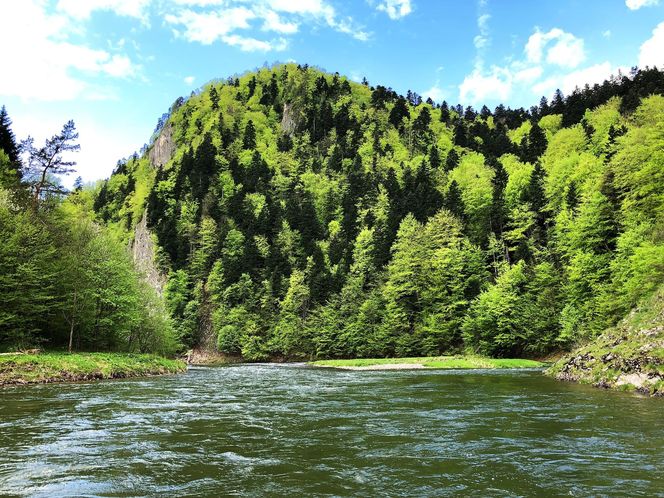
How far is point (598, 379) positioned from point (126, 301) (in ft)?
147

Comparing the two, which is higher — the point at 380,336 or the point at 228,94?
the point at 228,94

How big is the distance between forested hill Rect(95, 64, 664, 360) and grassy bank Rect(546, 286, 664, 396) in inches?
435

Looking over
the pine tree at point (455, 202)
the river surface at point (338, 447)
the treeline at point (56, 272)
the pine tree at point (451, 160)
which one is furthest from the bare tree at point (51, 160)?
the pine tree at point (451, 160)

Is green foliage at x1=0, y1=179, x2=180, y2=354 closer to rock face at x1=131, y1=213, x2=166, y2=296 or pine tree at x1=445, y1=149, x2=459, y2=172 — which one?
rock face at x1=131, y1=213, x2=166, y2=296

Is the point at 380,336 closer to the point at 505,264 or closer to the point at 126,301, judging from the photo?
the point at 505,264

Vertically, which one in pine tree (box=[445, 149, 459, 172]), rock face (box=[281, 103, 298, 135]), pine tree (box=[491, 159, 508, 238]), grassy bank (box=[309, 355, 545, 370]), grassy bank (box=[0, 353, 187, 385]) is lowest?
grassy bank (box=[309, 355, 545, 370])

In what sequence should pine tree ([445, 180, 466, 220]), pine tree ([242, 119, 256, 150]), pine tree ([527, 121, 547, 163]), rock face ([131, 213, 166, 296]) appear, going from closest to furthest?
pine tree ([445, 180, 466, 220])
pine tree ([527, 121, 547, 163])
rock face ([131, 213, 166, 296])
pine tree ([242, 119, 256, 150])

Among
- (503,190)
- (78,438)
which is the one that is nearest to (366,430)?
(78,438)

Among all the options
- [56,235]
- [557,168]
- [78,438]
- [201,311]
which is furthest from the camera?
[201,311]

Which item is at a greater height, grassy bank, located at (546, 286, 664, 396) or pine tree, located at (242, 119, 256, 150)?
pine tree, located at (242, 119, 256, 150)

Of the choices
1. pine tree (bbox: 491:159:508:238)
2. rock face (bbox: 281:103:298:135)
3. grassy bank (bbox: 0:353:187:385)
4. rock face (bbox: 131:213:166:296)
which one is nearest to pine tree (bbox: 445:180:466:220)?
pine tree (bbox: 491:159:508:238)

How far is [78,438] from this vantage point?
13859mm

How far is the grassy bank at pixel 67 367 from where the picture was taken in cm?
3108

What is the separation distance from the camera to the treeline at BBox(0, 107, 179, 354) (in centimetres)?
3775
